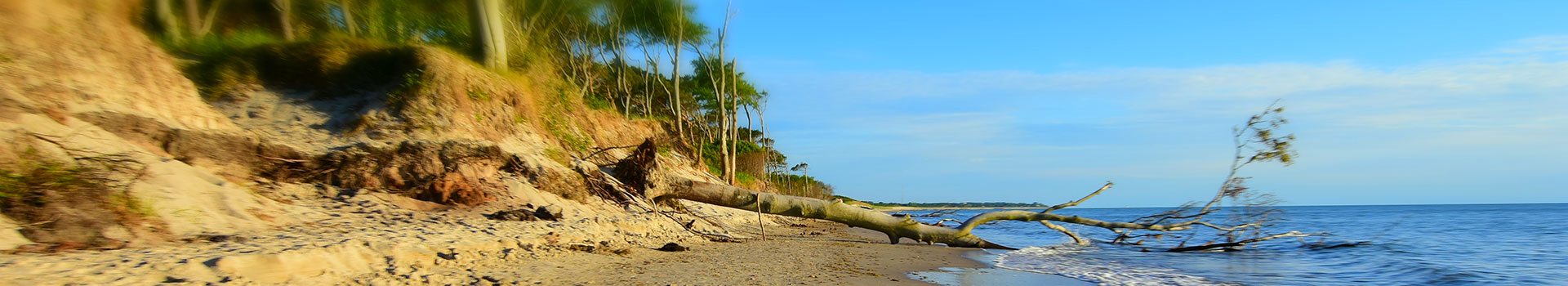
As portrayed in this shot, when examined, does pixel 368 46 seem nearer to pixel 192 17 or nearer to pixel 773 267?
pixel 192 17

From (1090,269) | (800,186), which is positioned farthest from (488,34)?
(800,186)

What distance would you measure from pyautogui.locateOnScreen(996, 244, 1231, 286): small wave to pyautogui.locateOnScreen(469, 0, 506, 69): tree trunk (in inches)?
325

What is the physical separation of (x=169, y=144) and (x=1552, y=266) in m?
17.1

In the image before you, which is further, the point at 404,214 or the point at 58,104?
the point at 404,214

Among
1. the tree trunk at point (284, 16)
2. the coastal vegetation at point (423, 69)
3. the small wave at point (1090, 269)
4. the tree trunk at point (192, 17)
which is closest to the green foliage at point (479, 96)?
the coastal vegetation at point (423, 69)

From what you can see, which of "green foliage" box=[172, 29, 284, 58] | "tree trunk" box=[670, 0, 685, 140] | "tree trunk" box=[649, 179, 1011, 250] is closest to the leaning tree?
"tree trunk" box=[649, 179, 1011, 250]

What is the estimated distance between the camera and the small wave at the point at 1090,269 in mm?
7461

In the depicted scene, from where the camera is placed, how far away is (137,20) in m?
9.62

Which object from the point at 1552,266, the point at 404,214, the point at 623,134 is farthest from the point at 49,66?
the point at 1552,266

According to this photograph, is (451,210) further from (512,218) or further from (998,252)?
(998,252)

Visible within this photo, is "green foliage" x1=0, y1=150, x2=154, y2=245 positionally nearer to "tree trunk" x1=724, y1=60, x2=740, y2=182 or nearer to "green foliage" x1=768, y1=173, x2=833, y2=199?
"tree trunk" x1=724, y1=60, x2=740, y2=182

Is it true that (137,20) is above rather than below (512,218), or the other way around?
above

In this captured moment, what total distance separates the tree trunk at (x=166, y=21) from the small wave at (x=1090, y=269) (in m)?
11.5

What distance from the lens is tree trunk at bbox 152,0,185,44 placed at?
9.86 m
